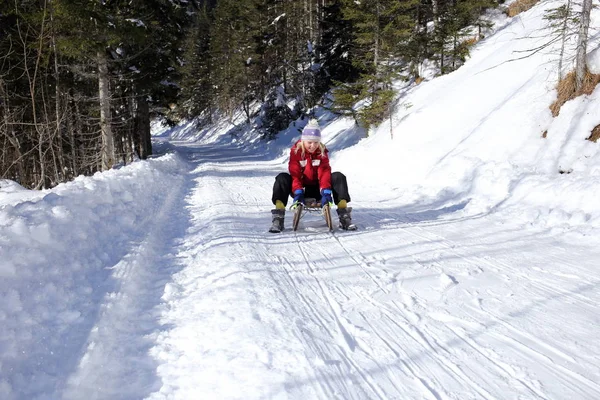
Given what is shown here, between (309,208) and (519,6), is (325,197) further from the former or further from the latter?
(519,6)

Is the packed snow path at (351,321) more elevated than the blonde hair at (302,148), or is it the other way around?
the blonde hair at (302,148)

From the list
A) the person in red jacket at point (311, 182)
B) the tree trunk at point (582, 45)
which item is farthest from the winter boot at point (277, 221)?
the tree trunk at point (582, 45)

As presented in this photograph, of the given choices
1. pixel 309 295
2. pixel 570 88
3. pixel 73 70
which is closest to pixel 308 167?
pixel 309 295

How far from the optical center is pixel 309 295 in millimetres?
3338

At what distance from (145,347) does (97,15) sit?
37.8ft

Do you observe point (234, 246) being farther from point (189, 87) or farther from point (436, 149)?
point (189, 87)

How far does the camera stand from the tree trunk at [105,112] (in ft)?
39.6

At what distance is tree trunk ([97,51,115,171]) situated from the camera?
12.1m

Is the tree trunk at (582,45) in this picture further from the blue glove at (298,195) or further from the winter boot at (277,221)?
the winter boot at (277,221)

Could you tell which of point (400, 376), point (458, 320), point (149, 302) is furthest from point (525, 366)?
point (149, 302)

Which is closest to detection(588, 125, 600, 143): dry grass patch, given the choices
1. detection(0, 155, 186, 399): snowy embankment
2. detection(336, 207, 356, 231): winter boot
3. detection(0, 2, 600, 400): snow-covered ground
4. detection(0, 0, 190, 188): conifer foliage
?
detection(0, 2, 600, 400): snow-covered ground

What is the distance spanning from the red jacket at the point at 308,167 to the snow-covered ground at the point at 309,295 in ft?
2.36

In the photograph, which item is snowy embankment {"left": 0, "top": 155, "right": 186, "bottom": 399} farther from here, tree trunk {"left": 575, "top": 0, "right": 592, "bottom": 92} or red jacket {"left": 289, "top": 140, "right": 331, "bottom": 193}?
tree trunk {"left": 575, "top": 0, "right": 592, "bottom": 92}

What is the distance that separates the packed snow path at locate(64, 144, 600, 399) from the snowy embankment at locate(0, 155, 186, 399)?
137 mm
